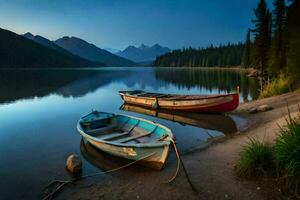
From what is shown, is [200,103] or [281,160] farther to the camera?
[200,103]

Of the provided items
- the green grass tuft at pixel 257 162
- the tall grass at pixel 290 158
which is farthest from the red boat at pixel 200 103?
the tall grass at pixel 290 158

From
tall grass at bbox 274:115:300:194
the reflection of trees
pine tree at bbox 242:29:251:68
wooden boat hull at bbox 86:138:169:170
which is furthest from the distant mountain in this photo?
tall grass at bbox 274:115:300:194

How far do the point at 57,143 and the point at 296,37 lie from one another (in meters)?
21.4

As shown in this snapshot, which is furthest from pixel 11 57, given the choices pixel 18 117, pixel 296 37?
pixel 296 37

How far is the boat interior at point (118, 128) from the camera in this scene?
10935mm

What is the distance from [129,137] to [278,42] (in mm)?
38180

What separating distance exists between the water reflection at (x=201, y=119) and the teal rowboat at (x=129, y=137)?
18.0ft

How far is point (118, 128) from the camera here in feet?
43.2

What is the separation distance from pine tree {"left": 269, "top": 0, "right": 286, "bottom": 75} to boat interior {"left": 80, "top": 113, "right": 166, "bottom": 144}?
29.2m

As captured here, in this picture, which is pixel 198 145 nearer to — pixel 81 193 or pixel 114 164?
pixel 114 164

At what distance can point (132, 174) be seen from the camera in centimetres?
903

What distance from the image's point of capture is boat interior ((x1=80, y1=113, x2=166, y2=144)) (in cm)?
1094

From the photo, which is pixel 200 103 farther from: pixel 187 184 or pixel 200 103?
pixel 187 184

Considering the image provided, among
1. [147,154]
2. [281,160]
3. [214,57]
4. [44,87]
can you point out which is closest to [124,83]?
[44,87]
